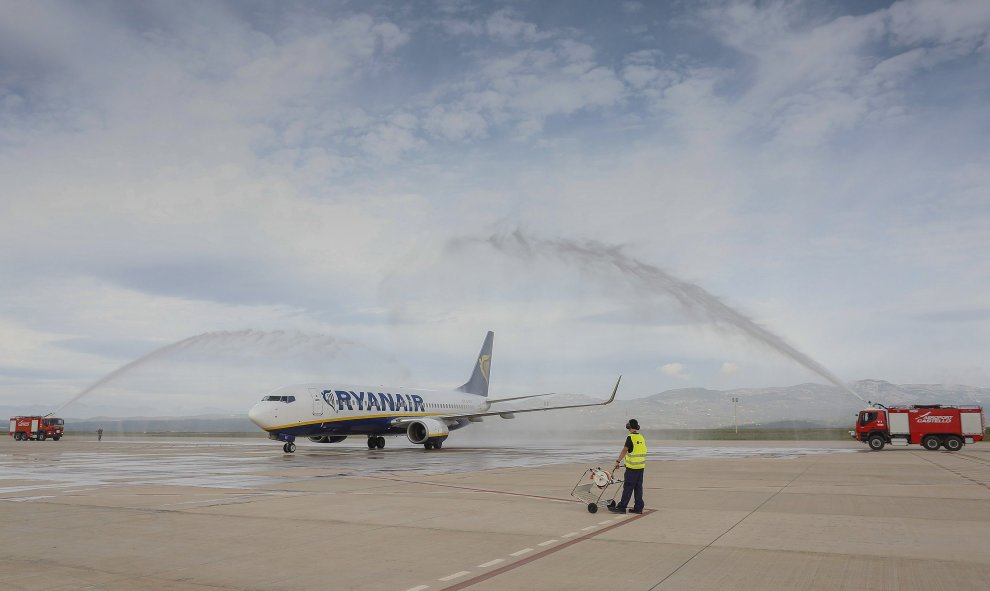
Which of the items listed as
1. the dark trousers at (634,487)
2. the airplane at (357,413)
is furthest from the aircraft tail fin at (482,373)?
the dark trousers at (634,487)

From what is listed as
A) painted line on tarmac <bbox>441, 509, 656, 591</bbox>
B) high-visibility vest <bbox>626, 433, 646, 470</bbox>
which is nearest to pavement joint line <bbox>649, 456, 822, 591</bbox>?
painted line on tarmac <bbox>441, 509, 656, 591</bbox>

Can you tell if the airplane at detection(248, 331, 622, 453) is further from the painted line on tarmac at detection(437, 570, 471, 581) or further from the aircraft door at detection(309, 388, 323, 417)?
the painted line on tarmac at detection(437, 570, 471, 581)

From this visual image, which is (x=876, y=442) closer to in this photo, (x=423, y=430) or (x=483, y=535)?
(x=423, y=430)

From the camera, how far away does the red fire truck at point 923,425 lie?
38062 mm

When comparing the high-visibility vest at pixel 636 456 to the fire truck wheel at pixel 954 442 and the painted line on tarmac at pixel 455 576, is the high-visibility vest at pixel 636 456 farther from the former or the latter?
the fire truck wheel at pixel 954 442

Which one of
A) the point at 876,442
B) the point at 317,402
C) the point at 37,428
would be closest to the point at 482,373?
the point at 317,402

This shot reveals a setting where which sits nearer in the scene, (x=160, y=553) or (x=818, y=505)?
(x=160, y=553)

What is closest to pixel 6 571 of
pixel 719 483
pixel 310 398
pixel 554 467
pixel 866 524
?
pixel 866 524

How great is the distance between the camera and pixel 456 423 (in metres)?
50.2

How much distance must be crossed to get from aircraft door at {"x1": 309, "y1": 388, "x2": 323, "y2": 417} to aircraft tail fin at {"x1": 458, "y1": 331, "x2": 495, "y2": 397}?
2344cm

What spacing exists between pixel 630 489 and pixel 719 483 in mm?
7445

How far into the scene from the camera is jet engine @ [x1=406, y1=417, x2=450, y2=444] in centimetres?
4222

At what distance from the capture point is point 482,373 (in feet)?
208

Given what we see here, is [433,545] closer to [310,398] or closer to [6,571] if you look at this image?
[6,571]
